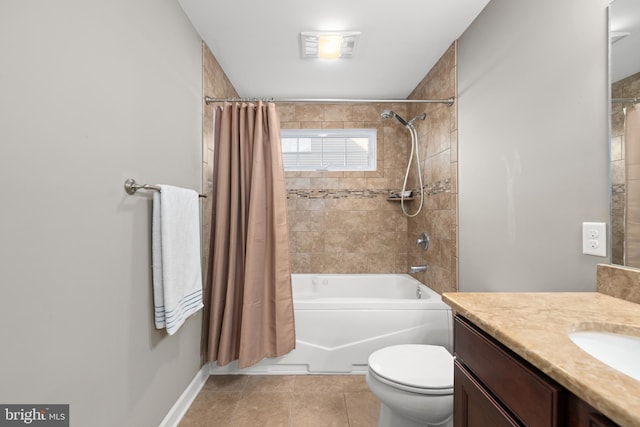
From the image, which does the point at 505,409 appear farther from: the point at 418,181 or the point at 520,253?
the point at 418,181

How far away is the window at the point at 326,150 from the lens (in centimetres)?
322

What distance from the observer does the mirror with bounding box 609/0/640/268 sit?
95cm

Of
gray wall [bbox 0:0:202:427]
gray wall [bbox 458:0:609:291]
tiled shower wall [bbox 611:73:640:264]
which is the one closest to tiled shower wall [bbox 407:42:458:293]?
gray wall [bbox 458:0:609:291]

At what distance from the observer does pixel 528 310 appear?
81cm

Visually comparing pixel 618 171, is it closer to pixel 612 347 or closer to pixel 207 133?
pixel 612 347

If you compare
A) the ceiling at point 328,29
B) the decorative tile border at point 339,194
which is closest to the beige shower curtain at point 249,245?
the ceiling at point 328,29

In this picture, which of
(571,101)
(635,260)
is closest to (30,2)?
(571,101)

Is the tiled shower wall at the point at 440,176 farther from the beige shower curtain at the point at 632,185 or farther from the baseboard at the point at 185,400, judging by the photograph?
the baseboard at the point at 185,400

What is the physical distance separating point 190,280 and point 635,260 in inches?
69.0

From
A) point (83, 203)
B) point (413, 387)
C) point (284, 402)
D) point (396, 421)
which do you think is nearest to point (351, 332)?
point (284, 402)

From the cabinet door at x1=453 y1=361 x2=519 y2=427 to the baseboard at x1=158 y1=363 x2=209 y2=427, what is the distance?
4.63 feet

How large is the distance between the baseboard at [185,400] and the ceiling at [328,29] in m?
2.21

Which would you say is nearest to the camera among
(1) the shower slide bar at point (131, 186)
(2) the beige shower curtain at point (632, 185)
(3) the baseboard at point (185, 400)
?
(2) the beige shower curtain at point (632, 185)
